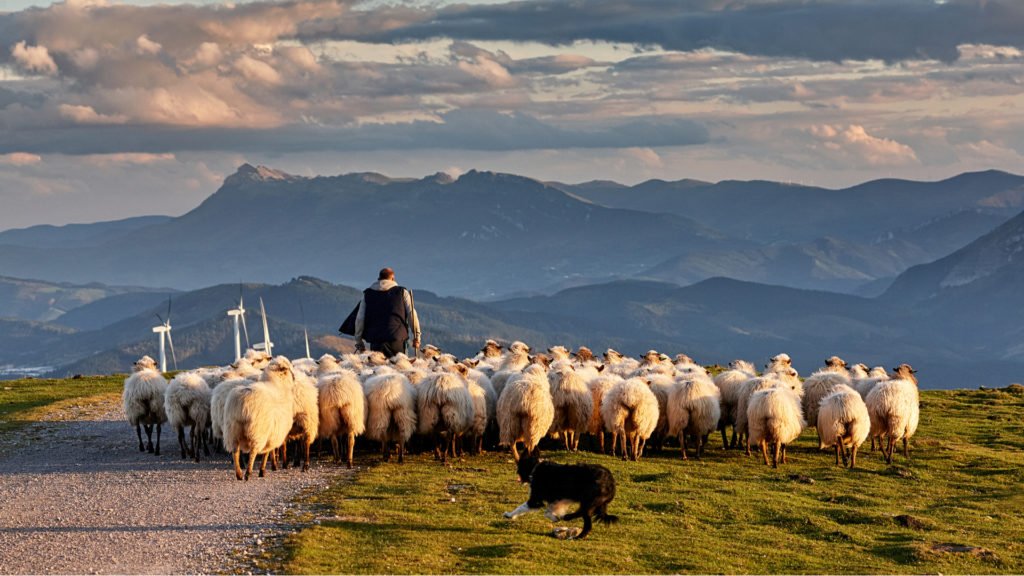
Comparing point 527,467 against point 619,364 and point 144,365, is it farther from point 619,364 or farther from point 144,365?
point 619,364

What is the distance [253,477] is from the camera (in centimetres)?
2141

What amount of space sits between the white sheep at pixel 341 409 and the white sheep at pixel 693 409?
707 centimetres

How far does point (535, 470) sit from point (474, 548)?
1494 millimetres

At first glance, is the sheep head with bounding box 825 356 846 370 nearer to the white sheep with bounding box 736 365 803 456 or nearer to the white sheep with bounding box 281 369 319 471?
the white sheep with bounding box 736 365 803 456

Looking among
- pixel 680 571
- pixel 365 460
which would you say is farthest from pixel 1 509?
pixel 680 571

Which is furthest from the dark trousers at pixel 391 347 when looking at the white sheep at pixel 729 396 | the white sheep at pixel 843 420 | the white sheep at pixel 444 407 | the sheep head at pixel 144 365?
the white sheep at pixel 843 420

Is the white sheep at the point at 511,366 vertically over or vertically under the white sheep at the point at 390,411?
over

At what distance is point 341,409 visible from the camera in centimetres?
2306

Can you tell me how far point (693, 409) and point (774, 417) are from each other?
1.91 m

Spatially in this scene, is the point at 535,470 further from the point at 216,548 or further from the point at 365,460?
the point at 365,460

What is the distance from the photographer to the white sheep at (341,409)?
23000 millimetres

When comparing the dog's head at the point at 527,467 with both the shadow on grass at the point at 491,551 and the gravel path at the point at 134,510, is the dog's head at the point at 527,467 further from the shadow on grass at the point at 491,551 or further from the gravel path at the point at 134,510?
the gravel path at the point at 134,510

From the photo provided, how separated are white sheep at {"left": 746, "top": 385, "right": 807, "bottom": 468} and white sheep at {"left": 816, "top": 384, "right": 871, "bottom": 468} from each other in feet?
1.90

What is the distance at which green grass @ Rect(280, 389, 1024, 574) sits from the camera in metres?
15.7
